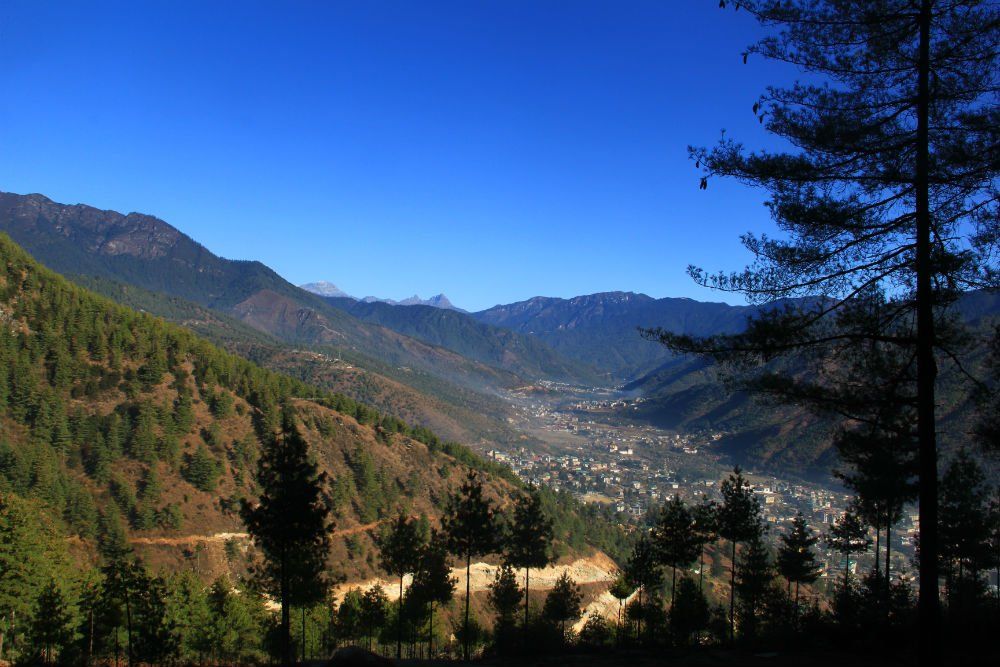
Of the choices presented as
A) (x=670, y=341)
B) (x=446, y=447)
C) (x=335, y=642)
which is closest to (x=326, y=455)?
(x=446, y=447)

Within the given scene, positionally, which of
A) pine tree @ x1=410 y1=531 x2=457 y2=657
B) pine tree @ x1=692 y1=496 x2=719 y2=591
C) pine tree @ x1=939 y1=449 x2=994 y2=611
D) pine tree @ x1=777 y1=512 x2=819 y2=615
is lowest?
pine tree @ x1=410 y1=531 x2=457 y2=657

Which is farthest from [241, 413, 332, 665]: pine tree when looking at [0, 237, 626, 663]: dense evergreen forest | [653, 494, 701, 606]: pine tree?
[653, 494, 701, 606]: pine tree

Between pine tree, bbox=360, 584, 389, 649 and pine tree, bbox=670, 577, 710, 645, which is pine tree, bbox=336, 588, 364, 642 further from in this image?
pine tree, bbox=670, 577, 710, 645

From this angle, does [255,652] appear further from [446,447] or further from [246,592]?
[446,447]

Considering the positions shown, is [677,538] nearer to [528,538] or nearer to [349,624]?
[528,538]

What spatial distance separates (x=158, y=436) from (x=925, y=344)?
6983 cm

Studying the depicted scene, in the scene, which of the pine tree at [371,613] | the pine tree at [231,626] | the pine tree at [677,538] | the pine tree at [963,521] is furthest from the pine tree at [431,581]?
the pine tree at [963,521]

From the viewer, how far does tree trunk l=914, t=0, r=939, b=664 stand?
9367 mm

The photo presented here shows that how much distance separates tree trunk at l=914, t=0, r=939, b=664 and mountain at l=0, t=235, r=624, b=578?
53.4 m

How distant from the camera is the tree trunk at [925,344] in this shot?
369 inches

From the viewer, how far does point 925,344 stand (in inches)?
373

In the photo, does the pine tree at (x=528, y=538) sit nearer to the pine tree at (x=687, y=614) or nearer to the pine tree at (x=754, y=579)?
the pine tree at (x=687, y=614)

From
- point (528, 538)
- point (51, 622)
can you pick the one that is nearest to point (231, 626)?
point (51, 622)

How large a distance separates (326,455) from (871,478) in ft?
223
